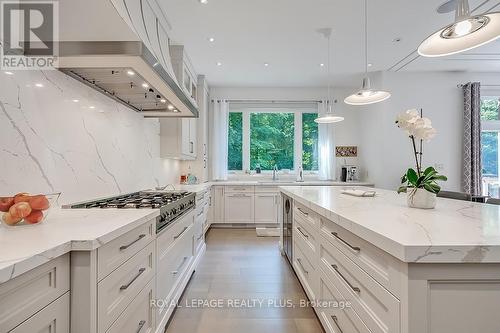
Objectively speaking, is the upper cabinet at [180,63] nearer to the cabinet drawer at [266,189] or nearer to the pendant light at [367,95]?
the pendant light at [367,95]

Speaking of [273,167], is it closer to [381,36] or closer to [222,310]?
[381,36]

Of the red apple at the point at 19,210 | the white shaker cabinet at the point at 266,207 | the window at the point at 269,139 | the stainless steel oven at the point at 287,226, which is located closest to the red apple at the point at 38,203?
the red apple at the point at 19,210

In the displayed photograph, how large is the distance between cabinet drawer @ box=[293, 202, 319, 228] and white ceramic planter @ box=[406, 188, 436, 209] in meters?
0.61

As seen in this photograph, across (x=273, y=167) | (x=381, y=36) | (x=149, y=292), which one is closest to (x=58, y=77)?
(x=149, y=292)

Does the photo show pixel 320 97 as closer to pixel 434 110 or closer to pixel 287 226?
pixel 434 110

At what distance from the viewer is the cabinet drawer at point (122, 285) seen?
106 centimetres

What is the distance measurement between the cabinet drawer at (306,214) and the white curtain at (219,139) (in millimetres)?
2817

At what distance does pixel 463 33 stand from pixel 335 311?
1.63 meters

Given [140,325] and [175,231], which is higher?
[175,231]

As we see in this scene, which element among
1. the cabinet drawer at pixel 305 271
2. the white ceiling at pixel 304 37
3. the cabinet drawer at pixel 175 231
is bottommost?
the cabinet drawer at pixel 305 271

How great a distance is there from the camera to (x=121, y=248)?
1206mm

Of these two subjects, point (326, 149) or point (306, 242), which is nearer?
point (306, 242)

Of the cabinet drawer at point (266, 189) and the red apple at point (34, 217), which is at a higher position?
the red apple at point (34, 217)

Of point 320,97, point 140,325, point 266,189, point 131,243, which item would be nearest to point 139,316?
point 140,325
